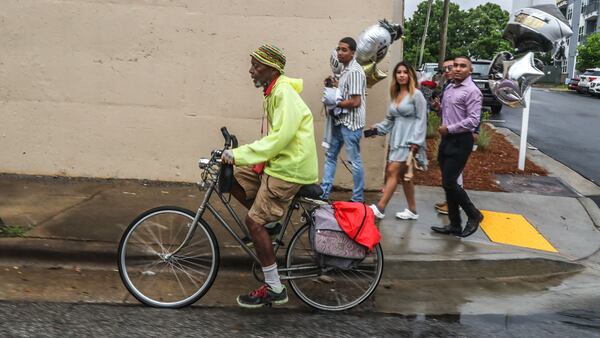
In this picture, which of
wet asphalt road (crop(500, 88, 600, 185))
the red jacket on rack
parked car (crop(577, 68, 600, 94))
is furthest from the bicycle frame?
parked car (crop(577, 68, 600, 94))

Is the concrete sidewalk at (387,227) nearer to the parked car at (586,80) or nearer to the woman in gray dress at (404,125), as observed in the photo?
the woman in gray dress at (404,125)

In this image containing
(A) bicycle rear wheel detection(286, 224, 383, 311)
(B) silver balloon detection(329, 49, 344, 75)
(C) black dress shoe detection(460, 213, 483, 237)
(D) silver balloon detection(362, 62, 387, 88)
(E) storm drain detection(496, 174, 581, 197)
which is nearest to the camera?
(A) bicycle rear wheel detection(286, 224, 383, 311)

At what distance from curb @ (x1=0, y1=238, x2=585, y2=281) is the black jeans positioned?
2.43 feet

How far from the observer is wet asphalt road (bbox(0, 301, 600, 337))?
3.88 meters

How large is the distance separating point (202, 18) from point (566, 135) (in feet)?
32.5

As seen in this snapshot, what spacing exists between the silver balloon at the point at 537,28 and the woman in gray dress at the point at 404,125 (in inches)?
129

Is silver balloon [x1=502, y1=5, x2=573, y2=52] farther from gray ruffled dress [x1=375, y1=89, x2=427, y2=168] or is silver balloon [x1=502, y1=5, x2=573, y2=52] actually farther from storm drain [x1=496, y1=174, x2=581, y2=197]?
gray ruffled dress [x1=375, y1=89, x2=427, y2=168]

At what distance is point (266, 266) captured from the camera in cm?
426

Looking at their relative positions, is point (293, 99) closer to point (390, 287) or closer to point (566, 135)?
point (390, 287)

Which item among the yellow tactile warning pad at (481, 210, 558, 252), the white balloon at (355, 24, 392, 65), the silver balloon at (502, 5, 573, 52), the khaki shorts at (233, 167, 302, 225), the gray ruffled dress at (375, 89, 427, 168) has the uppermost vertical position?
the silver balloon at (502, 5, 573, 52)

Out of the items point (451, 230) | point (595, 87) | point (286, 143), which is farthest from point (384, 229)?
point (595, 87)

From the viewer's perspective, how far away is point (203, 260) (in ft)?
14.3

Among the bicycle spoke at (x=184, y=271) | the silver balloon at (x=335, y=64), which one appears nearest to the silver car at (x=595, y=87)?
the silver balloon at (x=335, y=64)

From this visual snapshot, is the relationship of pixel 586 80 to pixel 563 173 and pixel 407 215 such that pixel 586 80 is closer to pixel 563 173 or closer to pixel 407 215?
pixel 563 173
